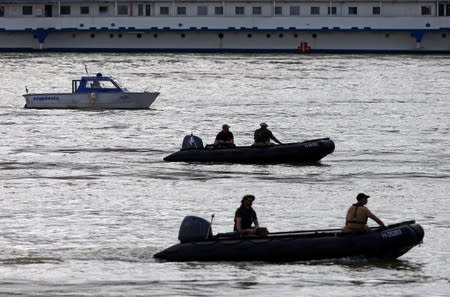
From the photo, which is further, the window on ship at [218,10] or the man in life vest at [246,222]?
the window on ship at [218,10]

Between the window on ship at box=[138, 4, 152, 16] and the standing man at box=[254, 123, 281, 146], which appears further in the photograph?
the window on ship at box=[138, 4, 152, 16]

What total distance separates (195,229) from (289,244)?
5.79 ft

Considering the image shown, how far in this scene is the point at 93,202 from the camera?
124 ft

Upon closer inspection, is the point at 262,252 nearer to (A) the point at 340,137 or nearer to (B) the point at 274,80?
(A) the point at 340,137

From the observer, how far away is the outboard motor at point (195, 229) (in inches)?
1102

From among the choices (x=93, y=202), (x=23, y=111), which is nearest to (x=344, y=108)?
(x=23, y=111)

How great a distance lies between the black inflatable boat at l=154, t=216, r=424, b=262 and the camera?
28.0 m

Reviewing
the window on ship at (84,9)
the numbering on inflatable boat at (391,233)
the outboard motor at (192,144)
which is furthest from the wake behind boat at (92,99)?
the window on ship at (84,9)

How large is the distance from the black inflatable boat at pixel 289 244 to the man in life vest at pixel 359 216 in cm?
16

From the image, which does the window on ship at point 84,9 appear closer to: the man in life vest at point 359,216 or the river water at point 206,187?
the river water at point 206,187

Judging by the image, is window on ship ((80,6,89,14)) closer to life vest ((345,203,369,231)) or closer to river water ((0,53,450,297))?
river water ((0,53,450,297))

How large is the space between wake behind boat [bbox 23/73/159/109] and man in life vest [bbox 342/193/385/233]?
41.2 metres

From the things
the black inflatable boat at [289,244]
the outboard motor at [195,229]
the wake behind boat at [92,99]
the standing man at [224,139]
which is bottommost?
the black inflatable boat at [289,244]

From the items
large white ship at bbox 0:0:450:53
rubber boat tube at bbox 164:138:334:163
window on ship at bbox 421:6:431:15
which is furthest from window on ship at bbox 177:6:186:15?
rubber boat tube at bbox 164:138:334:163
